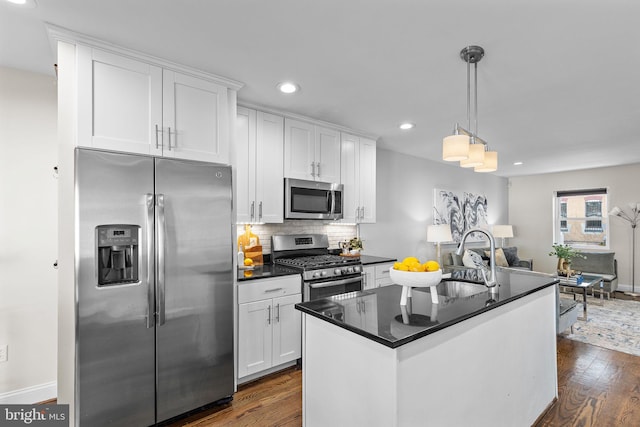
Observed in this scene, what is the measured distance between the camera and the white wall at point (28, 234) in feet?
7.53

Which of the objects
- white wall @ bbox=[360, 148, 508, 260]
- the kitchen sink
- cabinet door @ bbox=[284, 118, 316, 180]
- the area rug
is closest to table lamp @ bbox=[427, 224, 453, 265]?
white wall @ bbox=[360, 148, 508, 260]

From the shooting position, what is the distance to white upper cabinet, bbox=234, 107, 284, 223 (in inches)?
115

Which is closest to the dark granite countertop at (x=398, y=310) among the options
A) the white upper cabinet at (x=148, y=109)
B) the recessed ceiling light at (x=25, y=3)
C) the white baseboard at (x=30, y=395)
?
the white upper cabinet at (x=148, y=109)

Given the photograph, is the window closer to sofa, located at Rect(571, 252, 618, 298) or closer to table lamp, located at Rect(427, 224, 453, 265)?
sofa, located at Rect(571, 252, 618, 298)

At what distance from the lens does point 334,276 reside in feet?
10.2

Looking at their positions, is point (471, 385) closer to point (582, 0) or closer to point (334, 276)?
point (334, 276)

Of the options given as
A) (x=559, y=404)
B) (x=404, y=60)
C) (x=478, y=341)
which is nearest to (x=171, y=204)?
(x=404, y=60)

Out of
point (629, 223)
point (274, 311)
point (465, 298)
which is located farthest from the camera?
point (629, 223)

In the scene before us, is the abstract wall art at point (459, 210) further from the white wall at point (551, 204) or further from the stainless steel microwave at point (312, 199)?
the stainless steel microwave at point (312, 199)

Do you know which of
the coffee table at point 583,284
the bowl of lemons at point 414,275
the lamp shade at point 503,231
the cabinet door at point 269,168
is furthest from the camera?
the lamp shade at point 503,231

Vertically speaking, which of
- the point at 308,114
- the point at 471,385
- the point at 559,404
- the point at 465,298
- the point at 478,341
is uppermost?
the point at 308,114

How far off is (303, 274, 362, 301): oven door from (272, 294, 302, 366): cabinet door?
3.8 inches

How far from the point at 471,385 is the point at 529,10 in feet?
6.34

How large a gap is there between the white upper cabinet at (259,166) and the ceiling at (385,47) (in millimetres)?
192
